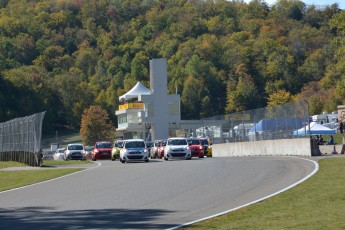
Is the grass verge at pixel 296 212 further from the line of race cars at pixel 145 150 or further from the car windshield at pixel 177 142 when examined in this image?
the car windshield at pixel 177 142

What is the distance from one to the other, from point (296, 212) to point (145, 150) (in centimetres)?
3271

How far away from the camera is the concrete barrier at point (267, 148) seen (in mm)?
44184

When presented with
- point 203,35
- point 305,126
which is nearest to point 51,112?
point 203,35

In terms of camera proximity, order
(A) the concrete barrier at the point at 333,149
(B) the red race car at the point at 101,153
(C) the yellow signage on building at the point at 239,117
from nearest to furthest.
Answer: (A) the concrete barrier at the point at 333,149 < (C) the yellow signage on building at the point at 239,117 < (B) the red race car at the point at 101,153

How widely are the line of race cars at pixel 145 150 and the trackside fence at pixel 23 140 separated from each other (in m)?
5.49

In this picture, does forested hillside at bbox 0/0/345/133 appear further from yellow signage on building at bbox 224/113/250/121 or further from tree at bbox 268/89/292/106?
yellow signage on building at bbox 224/113/250/121

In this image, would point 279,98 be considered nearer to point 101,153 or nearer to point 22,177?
point 101,153

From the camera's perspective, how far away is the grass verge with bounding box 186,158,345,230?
51.4 feet

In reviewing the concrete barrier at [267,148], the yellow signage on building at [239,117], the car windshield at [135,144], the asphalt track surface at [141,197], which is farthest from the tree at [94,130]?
the asphalt track surface at [141,197]

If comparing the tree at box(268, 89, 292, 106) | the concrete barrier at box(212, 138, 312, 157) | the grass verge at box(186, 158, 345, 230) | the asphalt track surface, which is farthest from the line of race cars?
the tree at box(268, 89, 292, 106)

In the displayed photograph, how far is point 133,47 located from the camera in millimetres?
196375

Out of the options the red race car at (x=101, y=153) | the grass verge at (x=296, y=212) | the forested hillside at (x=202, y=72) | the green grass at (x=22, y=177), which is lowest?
the grass verge at (x=296, y=212)

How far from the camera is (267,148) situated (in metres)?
52.6

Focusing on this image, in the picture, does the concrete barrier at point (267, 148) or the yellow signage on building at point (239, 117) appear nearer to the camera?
the concrete barrier at point (267, 148)
